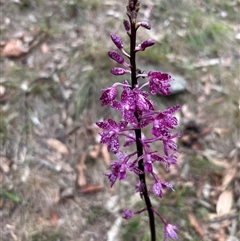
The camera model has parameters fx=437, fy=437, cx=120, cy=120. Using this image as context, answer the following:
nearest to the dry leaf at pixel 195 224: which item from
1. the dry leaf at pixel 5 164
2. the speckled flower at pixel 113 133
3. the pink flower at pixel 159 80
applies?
the dry leaf at pixel 5 164

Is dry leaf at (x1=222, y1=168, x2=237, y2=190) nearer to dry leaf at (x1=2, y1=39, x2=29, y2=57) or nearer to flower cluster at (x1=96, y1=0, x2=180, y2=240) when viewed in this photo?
flower cluster at (x1=96, y1=0, x2=180, y2=240)

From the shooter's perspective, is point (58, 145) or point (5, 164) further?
point (58, 145)

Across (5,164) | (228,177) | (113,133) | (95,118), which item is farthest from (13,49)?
(113,133)

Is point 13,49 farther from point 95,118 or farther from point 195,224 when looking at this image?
point 195,224

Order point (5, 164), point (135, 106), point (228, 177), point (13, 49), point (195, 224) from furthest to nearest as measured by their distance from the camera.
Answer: point (13, 49) < point (5, 164) < point (228, 177) < point (195, 224) < point (135, 106)

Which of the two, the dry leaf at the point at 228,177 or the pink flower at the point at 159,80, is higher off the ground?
the dry leaf at the point at 228,177

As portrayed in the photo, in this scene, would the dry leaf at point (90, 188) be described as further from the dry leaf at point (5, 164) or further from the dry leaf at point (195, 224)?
the dry leaf at point (195, 224)

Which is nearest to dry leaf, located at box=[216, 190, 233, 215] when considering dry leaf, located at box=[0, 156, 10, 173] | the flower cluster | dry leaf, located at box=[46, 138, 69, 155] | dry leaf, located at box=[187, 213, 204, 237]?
dry leaf, located at box=[187, 213, 204, 237]
